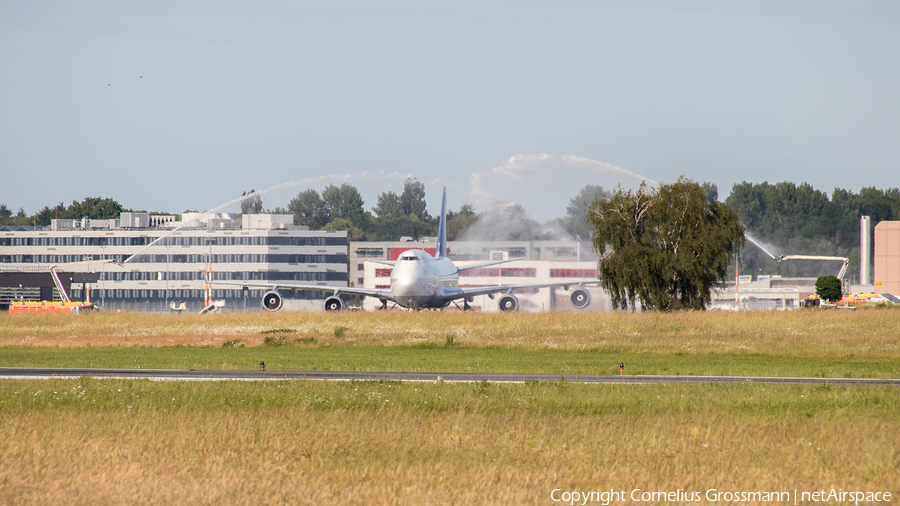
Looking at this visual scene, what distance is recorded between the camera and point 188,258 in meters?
169

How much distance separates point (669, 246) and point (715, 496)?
5980cm

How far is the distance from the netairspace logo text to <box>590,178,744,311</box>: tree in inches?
2247

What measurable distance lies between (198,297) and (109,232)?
84.4ft

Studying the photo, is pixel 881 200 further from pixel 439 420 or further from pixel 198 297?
pixel 439 420

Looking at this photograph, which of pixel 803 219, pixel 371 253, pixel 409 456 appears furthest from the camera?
pixel 803 219

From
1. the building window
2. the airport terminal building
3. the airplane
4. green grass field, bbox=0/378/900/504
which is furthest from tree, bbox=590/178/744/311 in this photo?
the building window

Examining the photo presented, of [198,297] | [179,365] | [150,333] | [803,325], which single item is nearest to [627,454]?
[179,365]

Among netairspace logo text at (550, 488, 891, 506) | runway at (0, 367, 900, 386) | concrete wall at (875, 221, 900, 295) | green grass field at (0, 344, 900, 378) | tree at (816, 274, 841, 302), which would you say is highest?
concrete wall at (875, 221, 900, 295)

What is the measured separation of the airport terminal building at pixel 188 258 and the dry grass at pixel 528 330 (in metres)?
93.8

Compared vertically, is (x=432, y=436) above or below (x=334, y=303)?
above

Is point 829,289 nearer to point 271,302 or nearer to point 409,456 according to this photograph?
point 271,302

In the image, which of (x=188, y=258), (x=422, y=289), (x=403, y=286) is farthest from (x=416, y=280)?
(x=188, y=258)

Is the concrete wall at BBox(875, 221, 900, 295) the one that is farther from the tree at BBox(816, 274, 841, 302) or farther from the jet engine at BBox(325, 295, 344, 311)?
the jet engine at BBox(325, 295, 344, 311)

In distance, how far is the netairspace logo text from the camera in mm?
13328
